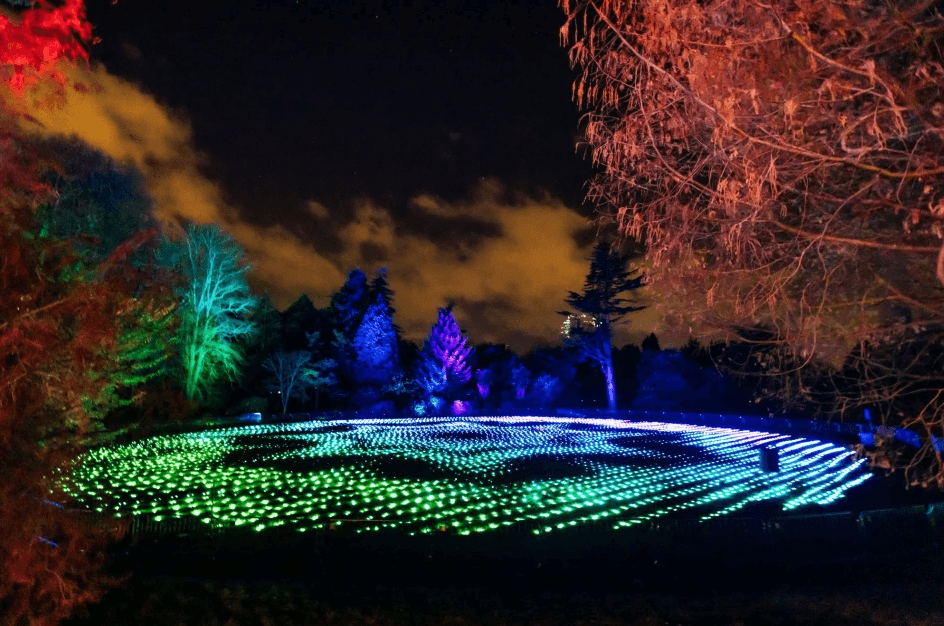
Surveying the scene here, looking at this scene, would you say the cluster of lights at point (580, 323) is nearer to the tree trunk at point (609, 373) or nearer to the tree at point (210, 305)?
the tree trunk at point (609, 373)

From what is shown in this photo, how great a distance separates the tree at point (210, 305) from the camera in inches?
1253

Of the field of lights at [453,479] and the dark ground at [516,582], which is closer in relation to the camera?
the dark ground at [516,582]

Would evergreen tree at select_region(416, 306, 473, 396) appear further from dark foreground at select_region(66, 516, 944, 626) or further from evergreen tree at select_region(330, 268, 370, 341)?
dark foreground at select_region(66, 516, 944, 626)

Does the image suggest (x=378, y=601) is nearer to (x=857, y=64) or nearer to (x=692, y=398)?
(x=857, y=64)

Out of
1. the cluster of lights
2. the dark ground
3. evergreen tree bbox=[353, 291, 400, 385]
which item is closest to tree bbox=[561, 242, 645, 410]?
the cluster of lights

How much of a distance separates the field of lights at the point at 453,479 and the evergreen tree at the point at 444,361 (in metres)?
18.4

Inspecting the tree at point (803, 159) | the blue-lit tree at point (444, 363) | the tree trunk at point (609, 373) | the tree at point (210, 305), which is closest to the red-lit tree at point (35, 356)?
the tree at point (803, 159)

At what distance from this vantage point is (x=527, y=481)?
546 inches

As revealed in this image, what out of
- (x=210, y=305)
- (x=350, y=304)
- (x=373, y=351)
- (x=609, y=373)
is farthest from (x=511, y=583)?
(x=350, y=304)

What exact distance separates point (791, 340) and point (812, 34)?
9.40 feet

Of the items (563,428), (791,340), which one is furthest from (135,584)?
(563,428)

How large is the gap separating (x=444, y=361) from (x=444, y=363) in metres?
0.15

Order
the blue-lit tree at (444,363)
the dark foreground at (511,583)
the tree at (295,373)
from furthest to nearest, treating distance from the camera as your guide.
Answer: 1. the blue-lit tree at (444,363)
2. the tree at (295,373)
3. the dark foreground at (511,583)

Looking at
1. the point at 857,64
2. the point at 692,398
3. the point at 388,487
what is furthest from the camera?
the point at 692,398
